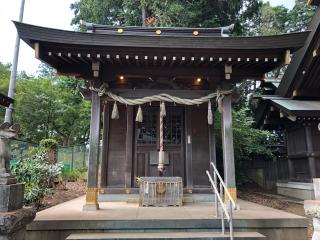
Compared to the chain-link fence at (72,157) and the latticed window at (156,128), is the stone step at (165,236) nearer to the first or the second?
the latticed window at (156,128)

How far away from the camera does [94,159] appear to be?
6195 millimetres

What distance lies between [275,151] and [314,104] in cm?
443

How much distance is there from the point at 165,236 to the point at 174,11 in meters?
11.0

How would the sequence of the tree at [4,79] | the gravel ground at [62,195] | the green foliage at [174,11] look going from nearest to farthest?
the gravel ground at [62,195], the green foliage at [174,11], the tree at [4,79]

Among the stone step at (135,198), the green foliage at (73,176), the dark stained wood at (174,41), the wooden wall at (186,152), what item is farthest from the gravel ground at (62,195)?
the dark stained wood at (174,41)

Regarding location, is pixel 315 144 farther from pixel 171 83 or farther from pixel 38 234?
pixel 38 234

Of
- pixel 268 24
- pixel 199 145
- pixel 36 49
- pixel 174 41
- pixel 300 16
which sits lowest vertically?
pixel 199 145

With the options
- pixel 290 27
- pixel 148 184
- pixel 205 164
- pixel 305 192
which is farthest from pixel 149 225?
pixel 290 27

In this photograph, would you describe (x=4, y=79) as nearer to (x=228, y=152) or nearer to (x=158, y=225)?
(x=228, y=152)

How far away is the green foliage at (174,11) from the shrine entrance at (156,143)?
679 centimetres

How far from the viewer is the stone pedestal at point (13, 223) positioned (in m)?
3.16

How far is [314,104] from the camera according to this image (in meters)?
10.0

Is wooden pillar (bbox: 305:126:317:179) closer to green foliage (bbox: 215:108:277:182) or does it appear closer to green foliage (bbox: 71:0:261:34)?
green foliage (bbox: 215:108:277:182)

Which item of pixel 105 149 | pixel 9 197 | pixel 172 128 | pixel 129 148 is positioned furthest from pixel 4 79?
pixel 9 197
